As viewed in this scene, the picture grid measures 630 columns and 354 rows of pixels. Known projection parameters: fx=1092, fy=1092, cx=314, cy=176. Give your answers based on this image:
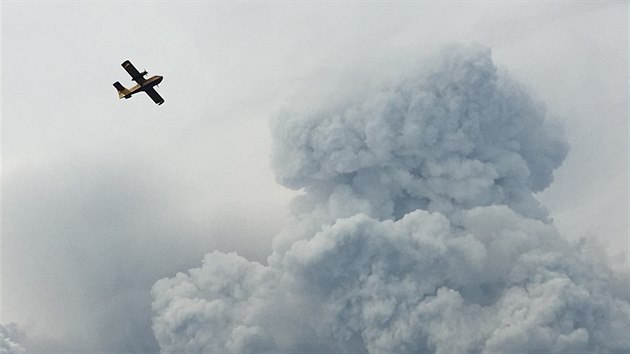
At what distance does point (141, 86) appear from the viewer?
78812 millimetres

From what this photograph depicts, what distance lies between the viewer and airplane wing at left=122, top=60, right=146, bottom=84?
75812 mm

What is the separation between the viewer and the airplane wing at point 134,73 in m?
75.8

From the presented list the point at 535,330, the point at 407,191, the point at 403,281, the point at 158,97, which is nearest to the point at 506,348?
the point at 535,330

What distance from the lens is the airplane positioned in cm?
7731

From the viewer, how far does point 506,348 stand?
89000mm

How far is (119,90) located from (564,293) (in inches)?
1562

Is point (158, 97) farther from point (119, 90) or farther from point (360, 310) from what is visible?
point (360, 310)

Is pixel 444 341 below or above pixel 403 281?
below

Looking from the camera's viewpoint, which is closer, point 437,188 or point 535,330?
point 535,330

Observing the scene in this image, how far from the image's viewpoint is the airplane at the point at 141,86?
77.3m

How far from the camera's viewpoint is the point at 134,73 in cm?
7719

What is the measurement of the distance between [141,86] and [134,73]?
182 centimetres

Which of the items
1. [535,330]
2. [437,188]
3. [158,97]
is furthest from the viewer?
[437,188]

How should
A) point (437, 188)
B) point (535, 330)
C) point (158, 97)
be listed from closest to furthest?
1. point (158, 97)
2. point (535, 330)
3. point (437, 188)
